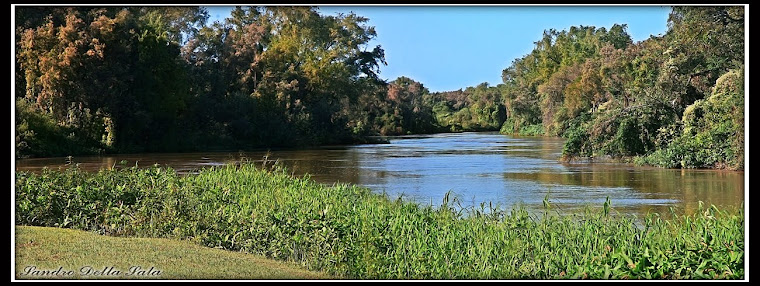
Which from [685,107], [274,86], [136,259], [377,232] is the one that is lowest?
[136,259]

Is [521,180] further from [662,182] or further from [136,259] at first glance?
[136,259]

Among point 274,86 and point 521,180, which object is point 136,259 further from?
point 274,86

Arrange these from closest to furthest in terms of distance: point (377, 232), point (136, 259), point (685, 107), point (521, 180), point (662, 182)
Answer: point (136, 259)
point (377, 232)
point (662, 182)
point (521, 180)
point (685, 107)

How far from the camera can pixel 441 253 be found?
8.77m

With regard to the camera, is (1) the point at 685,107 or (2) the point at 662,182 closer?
(2) the point at 662,182

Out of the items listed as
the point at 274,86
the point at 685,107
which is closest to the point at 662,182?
the point at 685,107

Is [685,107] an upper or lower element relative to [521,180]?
upper

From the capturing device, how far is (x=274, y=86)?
5000 centimetres

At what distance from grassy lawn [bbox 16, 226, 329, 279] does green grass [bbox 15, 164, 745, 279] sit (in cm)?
50

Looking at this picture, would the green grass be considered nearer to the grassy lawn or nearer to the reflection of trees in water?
the grassy lawn

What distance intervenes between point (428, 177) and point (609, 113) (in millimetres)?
8584

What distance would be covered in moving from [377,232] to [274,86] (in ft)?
136

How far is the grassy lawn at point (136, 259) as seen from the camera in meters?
8.15

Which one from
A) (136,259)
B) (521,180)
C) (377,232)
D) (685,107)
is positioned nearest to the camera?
(136,259)
